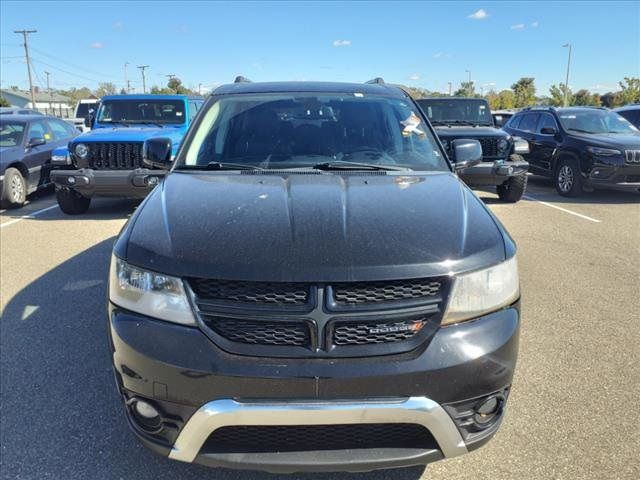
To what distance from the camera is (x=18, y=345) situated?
146 inches

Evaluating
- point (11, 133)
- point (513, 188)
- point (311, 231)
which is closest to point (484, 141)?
point (513, 188)

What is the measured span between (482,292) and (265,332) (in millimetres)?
862

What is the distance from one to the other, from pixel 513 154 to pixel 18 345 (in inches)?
322

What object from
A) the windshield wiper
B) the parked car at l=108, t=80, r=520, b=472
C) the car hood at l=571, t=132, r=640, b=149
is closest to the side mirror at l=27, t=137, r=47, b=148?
the windshield wiper

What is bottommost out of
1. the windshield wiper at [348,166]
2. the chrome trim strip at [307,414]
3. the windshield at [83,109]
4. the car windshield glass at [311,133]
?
the chrome trim strip at [307,414]

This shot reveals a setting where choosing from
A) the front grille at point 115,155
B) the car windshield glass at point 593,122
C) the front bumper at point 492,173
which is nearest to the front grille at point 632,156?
the car windshield glass at point 593,122

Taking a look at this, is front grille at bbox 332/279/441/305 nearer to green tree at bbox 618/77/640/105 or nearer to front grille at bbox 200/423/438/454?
front grille at bbox 200/423/438/454

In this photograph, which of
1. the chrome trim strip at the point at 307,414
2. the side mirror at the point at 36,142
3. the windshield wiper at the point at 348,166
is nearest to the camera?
the chrome trim strip at the point at 307,414

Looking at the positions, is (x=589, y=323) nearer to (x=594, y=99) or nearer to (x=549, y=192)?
(x=549, y=192)

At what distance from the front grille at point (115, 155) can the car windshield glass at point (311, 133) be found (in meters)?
4.85

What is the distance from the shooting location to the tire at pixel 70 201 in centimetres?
829

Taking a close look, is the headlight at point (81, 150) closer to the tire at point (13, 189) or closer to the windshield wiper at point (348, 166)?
the tire at point (13, 189)

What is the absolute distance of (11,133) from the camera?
9.64m

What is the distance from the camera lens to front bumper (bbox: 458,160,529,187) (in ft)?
27.8
